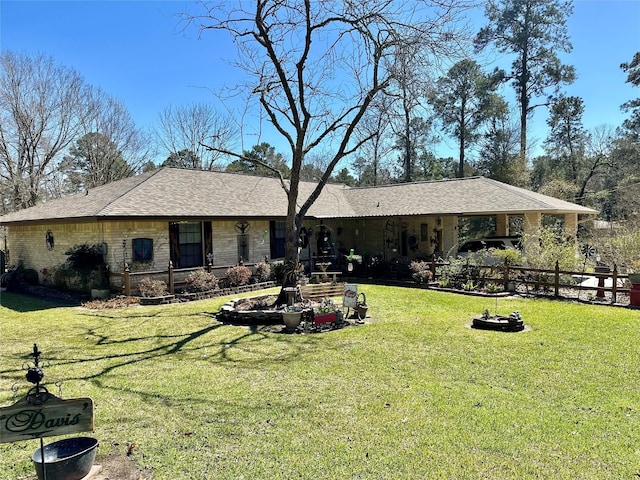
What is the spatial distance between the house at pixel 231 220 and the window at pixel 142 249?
35 millimetres

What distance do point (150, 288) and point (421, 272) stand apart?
1015 cm

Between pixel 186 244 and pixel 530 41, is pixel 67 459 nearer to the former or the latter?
pixel 186 244

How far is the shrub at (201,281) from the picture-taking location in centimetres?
1434

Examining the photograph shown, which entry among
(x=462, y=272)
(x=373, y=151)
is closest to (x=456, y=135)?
(x=373, y=151)

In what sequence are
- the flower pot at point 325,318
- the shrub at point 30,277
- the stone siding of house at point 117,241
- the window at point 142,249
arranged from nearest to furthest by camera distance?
1. the flower pot at point 325,318
2. the stone siding of house at point 117,241
3. the window at point 142,249
4. the shrub at point 30,277

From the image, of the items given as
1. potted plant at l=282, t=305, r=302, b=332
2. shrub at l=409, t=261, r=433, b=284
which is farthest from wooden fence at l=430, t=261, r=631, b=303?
potted plant at l=282, t=305, r=302, b=332

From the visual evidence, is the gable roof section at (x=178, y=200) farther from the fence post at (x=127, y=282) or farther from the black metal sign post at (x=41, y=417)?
the black metal sign post at (x=41, y=417)

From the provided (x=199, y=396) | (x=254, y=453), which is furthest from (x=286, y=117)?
(x=254, y=453)

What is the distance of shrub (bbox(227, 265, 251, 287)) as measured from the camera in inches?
612

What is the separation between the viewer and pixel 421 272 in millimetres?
15953

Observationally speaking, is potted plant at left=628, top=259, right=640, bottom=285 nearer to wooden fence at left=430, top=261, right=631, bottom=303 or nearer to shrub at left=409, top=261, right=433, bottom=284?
wooden fence at left=430, top=261, right=631, bottom=303

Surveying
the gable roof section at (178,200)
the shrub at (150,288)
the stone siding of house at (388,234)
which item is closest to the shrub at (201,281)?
the shrub at (150,288)

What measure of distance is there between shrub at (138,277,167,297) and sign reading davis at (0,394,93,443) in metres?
10.7

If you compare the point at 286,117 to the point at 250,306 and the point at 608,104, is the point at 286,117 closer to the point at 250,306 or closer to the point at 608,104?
the point at 250,306
